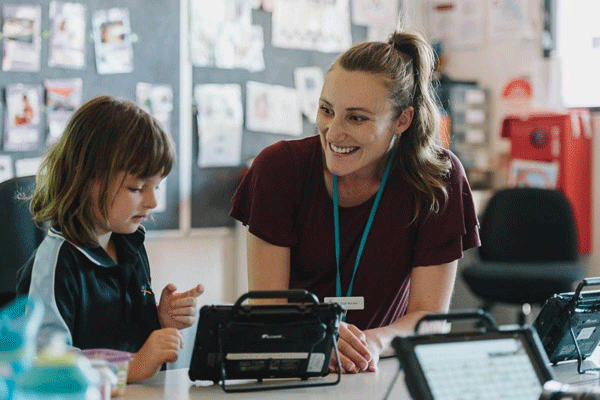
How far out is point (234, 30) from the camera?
3785 millimetres

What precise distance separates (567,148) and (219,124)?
171cm

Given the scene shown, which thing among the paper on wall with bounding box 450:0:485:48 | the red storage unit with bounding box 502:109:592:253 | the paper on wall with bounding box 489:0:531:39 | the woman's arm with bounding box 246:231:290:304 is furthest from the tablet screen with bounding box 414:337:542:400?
the paper on wall with bounding box 450:0:485:48

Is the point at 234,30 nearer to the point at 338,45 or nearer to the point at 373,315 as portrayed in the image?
the point at 338,45

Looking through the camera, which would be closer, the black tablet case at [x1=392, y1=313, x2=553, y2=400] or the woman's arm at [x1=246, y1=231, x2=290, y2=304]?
the black tablet case at [x1=392, y1=313, x2=553, y2=400]

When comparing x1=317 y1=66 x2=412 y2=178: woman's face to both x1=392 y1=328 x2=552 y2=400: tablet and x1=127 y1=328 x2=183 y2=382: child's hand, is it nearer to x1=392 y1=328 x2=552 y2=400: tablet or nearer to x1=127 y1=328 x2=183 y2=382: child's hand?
x1=127 y1=328 x2=183 y2=382: child's hand

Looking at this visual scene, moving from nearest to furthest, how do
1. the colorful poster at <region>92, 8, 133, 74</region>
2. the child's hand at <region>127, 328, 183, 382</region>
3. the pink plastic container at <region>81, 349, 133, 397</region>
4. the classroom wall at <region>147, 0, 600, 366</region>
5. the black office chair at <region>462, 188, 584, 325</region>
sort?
the pink plastic container at <region>81, 349, 133, 397</region> → the child's hand at <region>127, 328, 183, 382</region> → the colorful poster at <region>92, 8, 133, 74</region> → the classroom wall at <region>147, 0, 600, 366</region> → the black office chair at <region>462, 188, 584, 325</region>

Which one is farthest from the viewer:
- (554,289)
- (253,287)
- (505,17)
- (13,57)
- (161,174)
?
(505,17)

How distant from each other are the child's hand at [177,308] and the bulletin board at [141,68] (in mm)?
1654

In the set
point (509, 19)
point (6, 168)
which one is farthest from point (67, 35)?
point (509, 19)

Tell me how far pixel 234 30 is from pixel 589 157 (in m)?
1.89

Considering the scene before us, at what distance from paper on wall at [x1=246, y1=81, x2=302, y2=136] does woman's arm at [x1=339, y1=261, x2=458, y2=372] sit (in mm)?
2088

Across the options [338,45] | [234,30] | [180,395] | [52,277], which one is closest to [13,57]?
[234,30]

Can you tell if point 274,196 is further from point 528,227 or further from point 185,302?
point 528,227

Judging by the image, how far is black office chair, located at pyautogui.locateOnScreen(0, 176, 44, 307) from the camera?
182 cm
